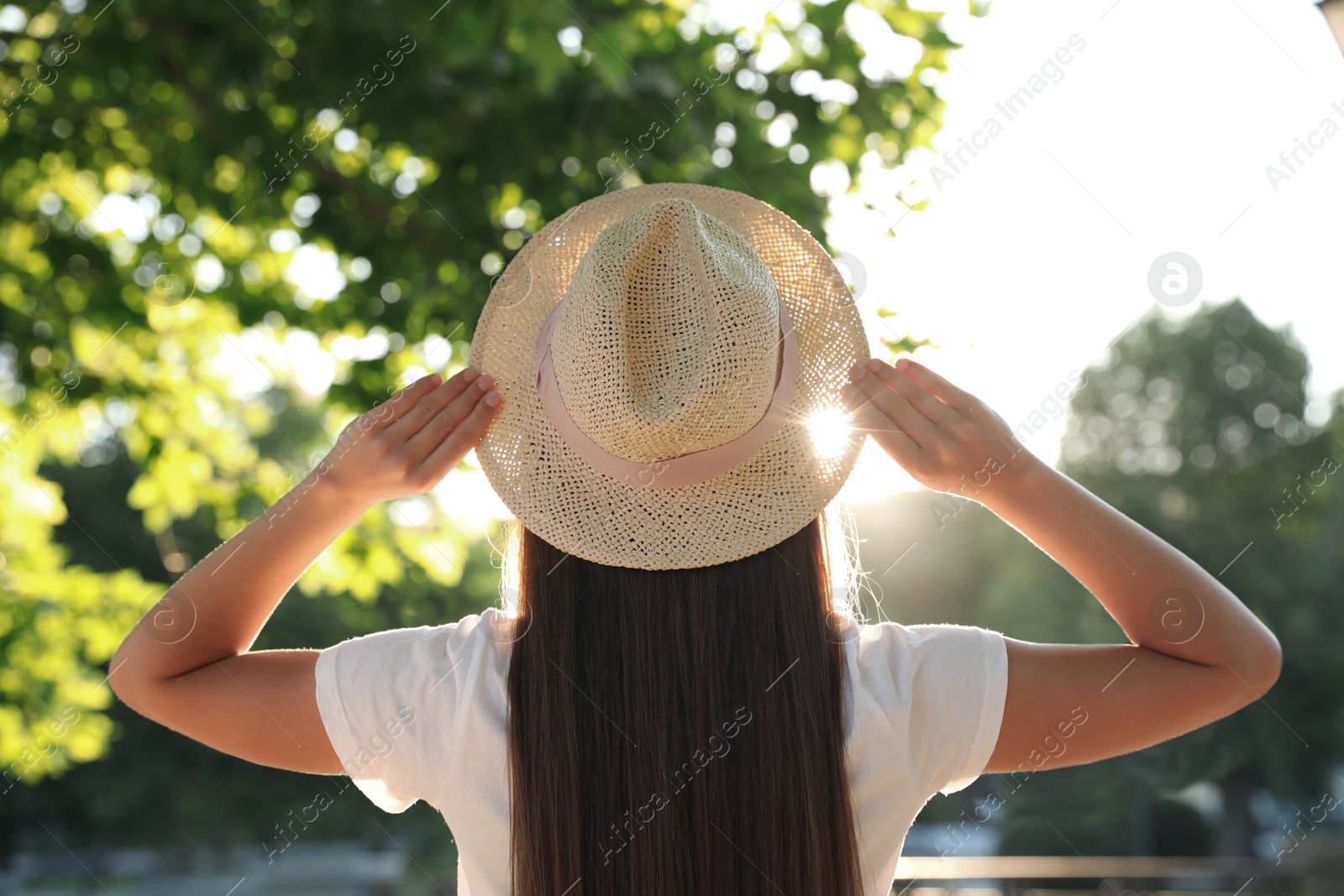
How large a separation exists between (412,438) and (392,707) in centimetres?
35

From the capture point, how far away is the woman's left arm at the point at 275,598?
1.30 meters

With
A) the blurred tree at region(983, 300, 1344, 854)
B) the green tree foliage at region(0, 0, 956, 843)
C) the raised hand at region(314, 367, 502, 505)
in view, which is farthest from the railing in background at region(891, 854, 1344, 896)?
the raised hand at region(314, 367, 502, 505)

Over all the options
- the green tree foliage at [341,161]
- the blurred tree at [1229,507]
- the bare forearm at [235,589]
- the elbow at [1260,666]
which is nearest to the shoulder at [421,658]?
the bare forearm at [235,589]

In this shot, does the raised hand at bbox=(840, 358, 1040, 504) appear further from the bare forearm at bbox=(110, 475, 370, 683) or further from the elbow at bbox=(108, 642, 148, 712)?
the elbow at bbox=(108, 642, 148, 712)

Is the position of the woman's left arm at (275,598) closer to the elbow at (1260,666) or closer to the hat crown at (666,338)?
the hat crown at (666,338)

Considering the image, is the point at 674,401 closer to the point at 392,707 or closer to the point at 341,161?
the point at 392,707

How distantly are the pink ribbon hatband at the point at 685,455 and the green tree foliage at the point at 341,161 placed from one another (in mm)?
1458

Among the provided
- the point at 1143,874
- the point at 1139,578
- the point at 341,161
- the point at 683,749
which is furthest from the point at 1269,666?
the point at 1143,874

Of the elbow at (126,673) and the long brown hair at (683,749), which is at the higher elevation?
the long brown hair at (683,749)

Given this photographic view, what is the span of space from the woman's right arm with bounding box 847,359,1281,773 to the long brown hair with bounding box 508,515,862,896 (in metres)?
0.24

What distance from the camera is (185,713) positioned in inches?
53.4

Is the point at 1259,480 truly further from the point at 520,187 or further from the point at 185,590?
the point at 185,590

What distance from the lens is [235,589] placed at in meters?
1.38

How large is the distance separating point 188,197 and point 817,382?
3.26 meters
